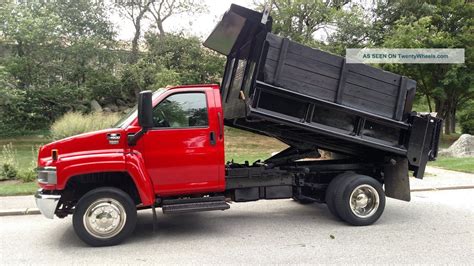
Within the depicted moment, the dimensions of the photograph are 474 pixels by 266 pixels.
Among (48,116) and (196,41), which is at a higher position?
(196,41)

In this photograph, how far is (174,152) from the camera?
5863mm

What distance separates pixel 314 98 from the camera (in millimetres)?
6055

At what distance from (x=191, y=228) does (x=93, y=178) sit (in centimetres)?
170

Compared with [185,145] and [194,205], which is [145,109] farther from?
[194,205]

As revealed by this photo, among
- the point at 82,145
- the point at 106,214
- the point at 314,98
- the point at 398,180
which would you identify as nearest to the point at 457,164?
the point at 398,180

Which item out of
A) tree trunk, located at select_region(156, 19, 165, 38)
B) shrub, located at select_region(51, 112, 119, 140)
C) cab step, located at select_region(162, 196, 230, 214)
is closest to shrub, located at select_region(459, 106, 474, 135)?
tree trunk, located at select_region(156, 19, 165, 38)

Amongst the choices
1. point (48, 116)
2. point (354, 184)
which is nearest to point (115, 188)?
point (354, 184)

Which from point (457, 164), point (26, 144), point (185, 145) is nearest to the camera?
point (185, 145)

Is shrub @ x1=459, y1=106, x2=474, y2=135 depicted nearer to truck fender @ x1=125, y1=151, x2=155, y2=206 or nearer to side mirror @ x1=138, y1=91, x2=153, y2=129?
truck fender @ x1=125, y1=151, x2=155, y2=206

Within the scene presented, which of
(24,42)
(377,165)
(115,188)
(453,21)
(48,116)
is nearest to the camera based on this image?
(115,188)

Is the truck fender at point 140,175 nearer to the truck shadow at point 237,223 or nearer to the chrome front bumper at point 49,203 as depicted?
the truck shadow at point 237,223

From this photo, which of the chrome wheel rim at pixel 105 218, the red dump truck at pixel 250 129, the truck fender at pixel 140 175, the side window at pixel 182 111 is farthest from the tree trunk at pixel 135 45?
the chrome wheel rim at pixel 105 218

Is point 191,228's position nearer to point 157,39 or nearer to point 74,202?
point 74,202

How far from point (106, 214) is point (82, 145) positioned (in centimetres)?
98
